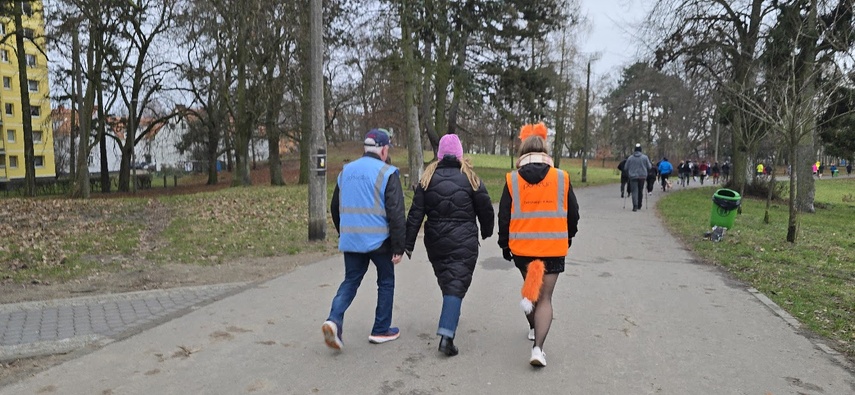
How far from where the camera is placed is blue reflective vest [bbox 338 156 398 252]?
4.56 meters

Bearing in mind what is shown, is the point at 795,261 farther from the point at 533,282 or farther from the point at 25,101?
the point at 25,101

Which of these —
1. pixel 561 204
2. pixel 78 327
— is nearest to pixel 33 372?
pixel 78 327

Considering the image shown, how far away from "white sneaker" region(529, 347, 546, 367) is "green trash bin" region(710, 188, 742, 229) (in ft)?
25.4

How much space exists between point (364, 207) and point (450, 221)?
685 millimetres

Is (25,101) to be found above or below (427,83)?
below

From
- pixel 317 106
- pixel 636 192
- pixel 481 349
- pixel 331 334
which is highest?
pixel 317 106

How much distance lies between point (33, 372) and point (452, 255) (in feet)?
10.4

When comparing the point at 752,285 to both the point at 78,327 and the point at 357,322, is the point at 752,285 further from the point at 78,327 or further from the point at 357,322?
the point at 78,327

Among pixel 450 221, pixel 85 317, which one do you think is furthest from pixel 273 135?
pixel 450 221

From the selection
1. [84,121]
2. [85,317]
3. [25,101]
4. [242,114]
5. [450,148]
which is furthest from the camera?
[25,101]

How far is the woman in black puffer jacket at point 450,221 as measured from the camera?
14.9 ft

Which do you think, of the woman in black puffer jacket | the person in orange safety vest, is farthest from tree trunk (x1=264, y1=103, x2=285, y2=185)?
the person in orange safety vest

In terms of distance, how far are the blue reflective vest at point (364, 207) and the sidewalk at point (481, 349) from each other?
0.89 metres

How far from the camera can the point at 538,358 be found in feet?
13.9
